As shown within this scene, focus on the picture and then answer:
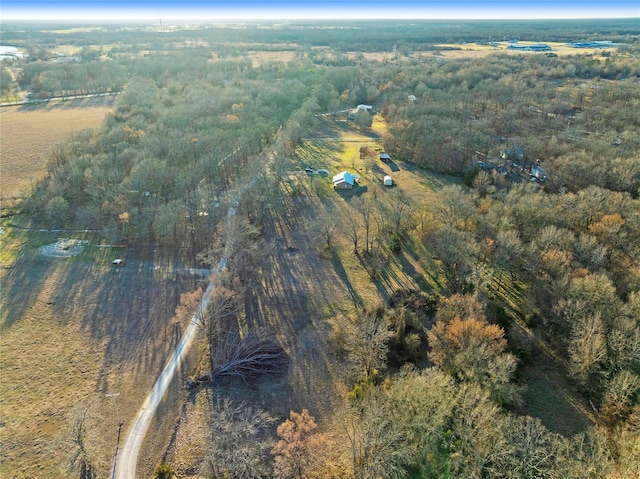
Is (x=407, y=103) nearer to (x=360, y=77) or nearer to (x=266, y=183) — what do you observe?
(x=360, y=77)

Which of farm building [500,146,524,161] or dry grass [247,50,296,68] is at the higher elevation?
dry grass [247,50,296,68]

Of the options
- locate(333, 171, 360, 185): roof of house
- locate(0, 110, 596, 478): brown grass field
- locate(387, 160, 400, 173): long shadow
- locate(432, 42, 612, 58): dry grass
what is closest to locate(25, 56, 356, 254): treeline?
locate(0, 110, 596, 478): brown grass field

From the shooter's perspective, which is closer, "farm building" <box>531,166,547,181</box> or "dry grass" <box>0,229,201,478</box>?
"dry grass" <box>0,229,201,478</box>

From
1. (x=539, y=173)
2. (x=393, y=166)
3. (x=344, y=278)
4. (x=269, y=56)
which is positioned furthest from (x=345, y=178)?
(x=269, y=56)

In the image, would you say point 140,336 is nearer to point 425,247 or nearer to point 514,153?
point 425,247

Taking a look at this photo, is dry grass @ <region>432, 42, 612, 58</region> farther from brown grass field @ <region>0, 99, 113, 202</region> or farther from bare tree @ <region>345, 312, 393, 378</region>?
bare tree @ <region>345, 312, 393, 378</region>
